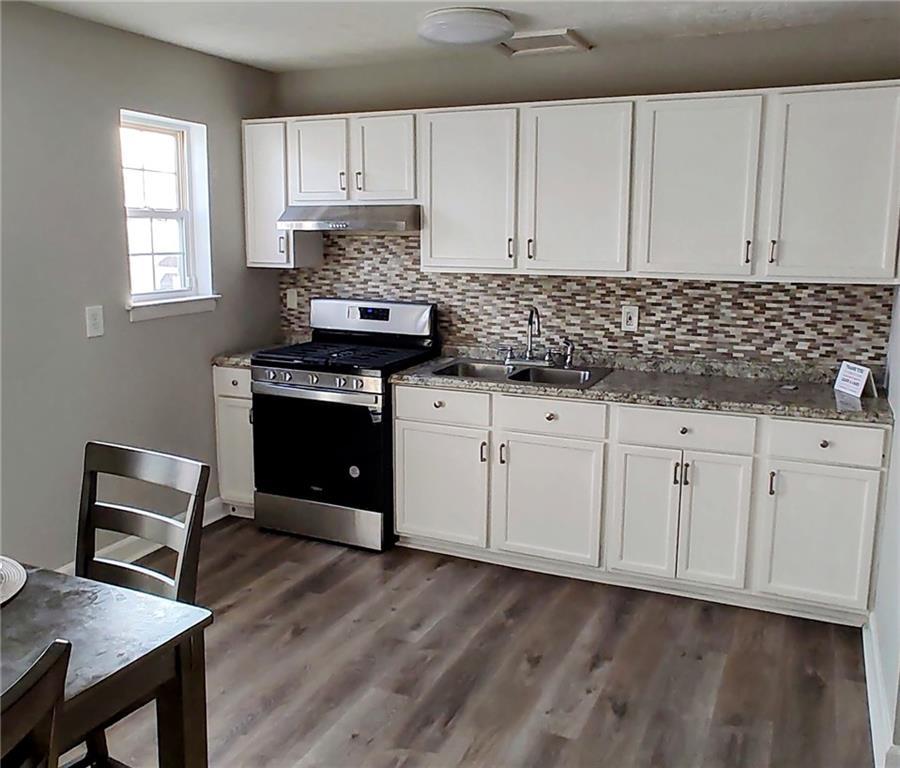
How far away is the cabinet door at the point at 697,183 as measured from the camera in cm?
332

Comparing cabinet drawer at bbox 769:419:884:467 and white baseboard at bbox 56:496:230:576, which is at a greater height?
cabinet drawer at bbox 769:419:884:467

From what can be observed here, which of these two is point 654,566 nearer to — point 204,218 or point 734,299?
point 734,299

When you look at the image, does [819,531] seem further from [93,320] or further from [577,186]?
[93,320]

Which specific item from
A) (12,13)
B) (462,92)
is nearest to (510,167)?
(462,92)

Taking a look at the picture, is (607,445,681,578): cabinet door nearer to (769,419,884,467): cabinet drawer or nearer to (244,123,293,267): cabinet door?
(769,419,884,467): cabinet drawer

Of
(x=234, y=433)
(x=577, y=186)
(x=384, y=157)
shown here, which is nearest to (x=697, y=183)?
(x=577, y=186)

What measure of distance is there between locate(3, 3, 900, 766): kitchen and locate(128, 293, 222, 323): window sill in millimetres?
16

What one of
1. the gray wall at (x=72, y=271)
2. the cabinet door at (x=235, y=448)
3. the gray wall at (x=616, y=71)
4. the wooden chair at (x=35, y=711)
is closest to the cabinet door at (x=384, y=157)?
the gray wall at (x=616, y=71)

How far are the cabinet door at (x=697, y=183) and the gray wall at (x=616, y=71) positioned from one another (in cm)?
34

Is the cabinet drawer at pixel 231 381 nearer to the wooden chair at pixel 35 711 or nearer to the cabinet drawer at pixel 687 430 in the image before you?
the cabinet drawer at pixel 687 430

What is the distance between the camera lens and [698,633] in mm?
3174

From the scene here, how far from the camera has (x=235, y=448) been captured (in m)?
4.27

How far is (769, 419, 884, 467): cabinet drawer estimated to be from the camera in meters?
3.05

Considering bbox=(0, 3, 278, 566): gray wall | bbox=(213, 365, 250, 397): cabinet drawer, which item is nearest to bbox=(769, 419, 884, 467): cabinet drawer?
bbox=(213, 365, 250, 397): cabinet drawer
